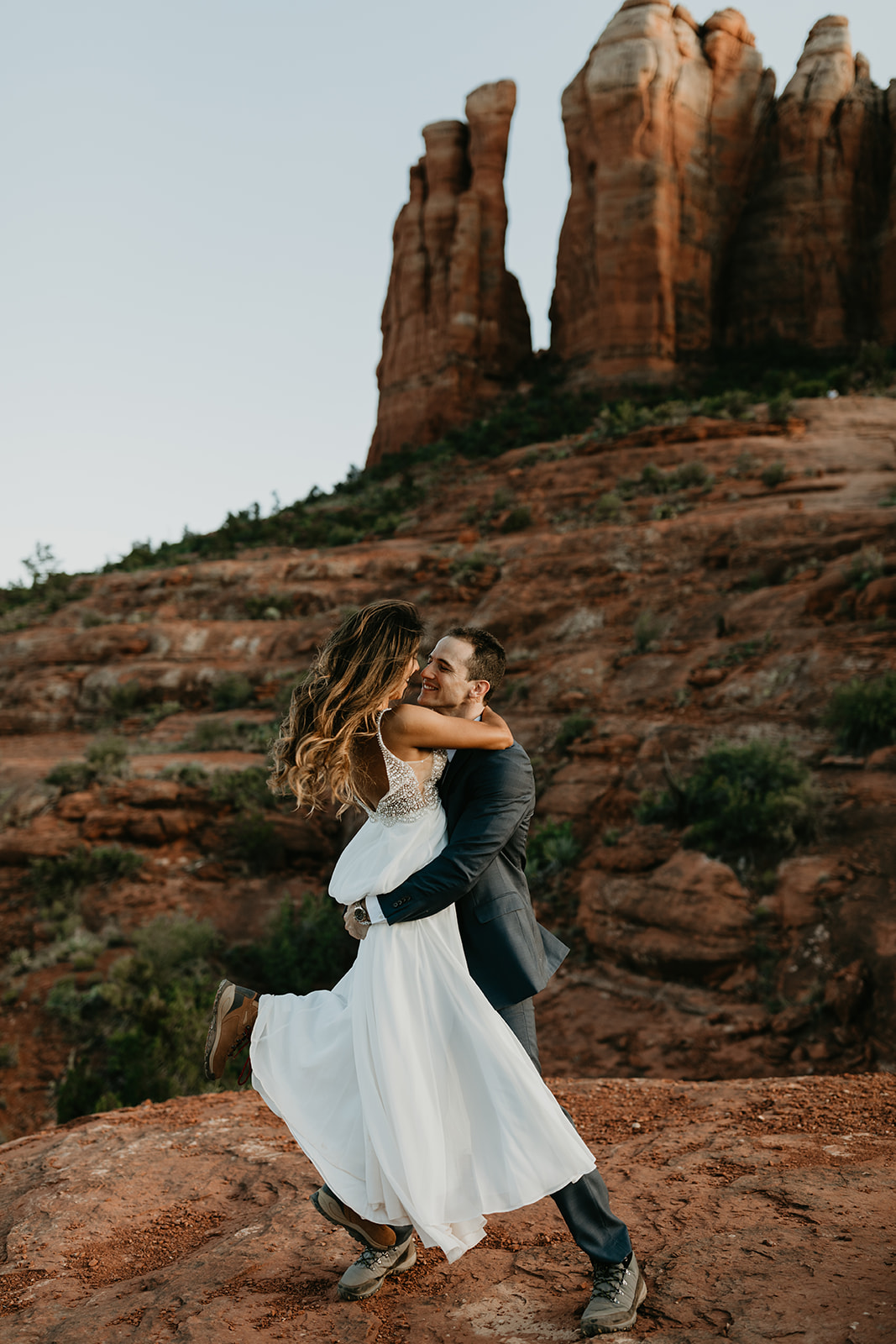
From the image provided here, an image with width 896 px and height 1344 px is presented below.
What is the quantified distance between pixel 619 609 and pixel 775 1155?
12365mm

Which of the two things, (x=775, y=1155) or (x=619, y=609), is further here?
(x=619, y=609)

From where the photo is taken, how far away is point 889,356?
97.6 feet

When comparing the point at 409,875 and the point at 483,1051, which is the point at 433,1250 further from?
the point at 409,875

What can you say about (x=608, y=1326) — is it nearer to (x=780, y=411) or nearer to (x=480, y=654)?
(x=480, y=654)

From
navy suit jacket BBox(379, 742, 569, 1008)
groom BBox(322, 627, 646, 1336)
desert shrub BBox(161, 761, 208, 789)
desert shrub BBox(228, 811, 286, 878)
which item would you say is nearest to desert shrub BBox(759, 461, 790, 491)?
desert shrub BBox(228, 811, 286, 878)

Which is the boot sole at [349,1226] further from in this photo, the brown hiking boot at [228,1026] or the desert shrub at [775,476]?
the desert shrub at [775,476]

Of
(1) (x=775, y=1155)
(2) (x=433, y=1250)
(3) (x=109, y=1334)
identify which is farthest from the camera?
(1) (x=775, y=1155)

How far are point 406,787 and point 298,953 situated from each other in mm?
8453

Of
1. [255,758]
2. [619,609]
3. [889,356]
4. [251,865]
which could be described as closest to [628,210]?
[889,356]

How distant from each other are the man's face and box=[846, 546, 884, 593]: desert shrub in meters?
10.5

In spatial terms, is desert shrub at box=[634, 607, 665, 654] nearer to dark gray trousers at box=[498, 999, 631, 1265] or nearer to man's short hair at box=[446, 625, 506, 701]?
man's short hair at box=[446, 625, 506, 701]

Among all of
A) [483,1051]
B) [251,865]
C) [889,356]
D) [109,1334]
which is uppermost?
[889,356]

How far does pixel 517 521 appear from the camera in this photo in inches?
836

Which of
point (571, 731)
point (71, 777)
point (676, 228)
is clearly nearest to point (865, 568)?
point (571, 731)
